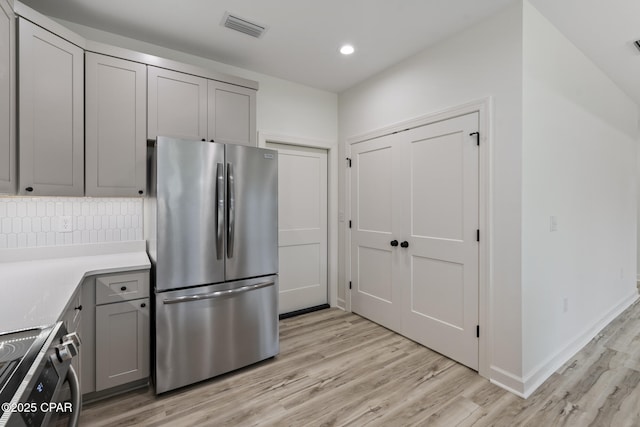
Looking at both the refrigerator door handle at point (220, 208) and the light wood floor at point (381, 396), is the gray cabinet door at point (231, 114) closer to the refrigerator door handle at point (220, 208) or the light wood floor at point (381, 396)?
the refrigerator door handle at point (220, 208)

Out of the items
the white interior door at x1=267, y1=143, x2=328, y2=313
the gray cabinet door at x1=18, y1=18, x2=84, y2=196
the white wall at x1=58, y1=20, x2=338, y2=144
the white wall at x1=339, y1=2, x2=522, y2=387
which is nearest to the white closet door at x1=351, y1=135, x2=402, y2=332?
the white interior door at x1=267, y1=143, x2=328, y2=313

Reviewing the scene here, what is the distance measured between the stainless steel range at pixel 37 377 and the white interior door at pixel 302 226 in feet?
8.30

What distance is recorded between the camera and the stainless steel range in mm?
653

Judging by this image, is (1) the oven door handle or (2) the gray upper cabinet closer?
(1) the oven door handle

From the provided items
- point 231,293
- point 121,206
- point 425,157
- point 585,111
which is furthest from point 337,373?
point 585,111

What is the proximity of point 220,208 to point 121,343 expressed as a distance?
1.09 m

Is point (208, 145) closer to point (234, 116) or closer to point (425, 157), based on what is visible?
point (234, 116)

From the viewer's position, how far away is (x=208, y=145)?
219 cm

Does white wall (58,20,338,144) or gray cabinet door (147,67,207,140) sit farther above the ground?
white wall (58,20,338,144)

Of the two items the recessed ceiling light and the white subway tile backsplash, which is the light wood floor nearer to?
the white subway tile backsplash

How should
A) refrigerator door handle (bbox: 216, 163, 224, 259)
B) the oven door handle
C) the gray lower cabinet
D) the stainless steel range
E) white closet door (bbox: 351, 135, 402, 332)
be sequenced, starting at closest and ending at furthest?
1. the stainless steel range
2. the oven door handle
3. the gray lower cabinet
4. refrigerator door handle (bbox: 216, 163, 224, 259)
5. white closet door (bbox: 351, 135, 402, 332)

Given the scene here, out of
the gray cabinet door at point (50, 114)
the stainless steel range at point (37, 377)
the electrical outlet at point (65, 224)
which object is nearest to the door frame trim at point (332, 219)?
the gray cabinet door at point (50, 114)

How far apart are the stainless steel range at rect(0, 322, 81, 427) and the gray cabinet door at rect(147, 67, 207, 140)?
69.4 inches

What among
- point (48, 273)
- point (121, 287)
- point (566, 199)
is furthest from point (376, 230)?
point (48, 273)
